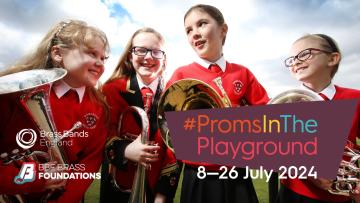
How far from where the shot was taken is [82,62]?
288 cm

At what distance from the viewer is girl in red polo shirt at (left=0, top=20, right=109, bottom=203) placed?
283cm

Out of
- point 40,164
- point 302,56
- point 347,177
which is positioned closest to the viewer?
point 347,177

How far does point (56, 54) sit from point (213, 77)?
122cm

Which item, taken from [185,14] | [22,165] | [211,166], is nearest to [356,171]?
[211,166]

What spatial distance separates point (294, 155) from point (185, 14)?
4.40ft

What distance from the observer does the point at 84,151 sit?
113 inches

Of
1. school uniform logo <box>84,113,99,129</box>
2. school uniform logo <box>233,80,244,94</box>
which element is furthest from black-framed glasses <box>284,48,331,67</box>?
school uniform logo <box>84,113,99,129</box>

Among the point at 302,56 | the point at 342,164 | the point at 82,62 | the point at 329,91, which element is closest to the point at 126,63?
the point at 82,62

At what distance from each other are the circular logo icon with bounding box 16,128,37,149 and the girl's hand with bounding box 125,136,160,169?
2.28ft

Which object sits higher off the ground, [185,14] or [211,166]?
[185,14]

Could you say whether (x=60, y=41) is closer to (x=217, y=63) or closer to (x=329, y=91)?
(x=217, y=63)

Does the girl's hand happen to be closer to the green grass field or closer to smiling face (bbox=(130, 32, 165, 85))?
the green grass field

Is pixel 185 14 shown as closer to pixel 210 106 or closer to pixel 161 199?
pixel 210 106

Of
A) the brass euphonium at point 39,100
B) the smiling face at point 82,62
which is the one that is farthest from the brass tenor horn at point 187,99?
the brass euphonium at point 39,100
